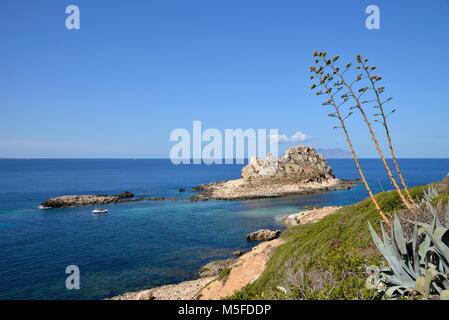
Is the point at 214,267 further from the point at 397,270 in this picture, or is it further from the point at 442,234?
the point at 442,234

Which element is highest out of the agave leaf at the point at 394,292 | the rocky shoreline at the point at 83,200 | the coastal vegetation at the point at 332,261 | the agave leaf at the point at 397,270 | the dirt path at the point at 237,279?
the agave leaf at the point at 397,270

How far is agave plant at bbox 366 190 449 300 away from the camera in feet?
18.2

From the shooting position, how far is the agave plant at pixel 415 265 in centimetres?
556

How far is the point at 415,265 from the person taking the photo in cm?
616

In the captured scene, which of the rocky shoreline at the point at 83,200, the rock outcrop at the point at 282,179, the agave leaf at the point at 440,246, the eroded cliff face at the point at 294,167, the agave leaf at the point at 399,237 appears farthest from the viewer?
the eroded cliff face at the point at 294,167

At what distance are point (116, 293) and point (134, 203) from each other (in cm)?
5168

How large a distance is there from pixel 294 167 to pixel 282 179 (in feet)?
27.7

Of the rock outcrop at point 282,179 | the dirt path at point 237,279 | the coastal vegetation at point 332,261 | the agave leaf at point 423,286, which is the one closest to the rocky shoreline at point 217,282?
the dirt path at point 237,279

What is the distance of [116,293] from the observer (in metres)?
28.5

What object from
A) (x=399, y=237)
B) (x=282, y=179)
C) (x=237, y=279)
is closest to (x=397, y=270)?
(x=399, y=237)

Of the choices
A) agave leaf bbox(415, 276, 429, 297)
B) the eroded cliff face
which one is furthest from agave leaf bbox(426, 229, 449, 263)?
the eroded cliff face

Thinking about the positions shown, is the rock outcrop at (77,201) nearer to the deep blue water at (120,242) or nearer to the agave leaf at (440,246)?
the deep blue water at (120,242)

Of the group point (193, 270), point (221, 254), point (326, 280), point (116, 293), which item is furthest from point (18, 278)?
point (326, 280)
